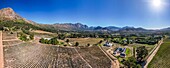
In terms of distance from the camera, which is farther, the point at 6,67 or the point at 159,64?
the point at 159,64

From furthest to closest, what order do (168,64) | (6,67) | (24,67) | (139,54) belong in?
1. (139,54)
2. (168,64)
3. (24,67)
4. (6,67)

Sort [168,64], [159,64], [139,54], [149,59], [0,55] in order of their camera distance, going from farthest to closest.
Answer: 1. [139,54]
2. [149,59]
3. [159,64]
4. [168,64]
5. [0,55]

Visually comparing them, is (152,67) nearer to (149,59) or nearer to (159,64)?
(159,64)

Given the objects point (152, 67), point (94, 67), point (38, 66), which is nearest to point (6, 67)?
point (38, 66)

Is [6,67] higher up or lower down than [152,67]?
higher up

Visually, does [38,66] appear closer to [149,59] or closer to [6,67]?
[6,67]

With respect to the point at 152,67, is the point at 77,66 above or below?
above

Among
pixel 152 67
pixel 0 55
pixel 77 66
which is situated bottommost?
pixel 152 67

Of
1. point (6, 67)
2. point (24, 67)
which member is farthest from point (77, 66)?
point (6, 67)

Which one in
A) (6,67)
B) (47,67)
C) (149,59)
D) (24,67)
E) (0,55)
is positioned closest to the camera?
(6,67)
